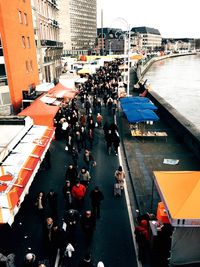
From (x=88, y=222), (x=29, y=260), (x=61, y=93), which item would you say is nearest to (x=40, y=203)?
(x=88, y=222)

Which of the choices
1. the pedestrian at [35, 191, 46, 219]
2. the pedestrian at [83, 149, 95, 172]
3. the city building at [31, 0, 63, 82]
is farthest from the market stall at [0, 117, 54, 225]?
the city building at [31, 0, 63, 82]

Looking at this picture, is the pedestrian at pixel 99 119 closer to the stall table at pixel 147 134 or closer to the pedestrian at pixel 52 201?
the stall table at pixel 147 134

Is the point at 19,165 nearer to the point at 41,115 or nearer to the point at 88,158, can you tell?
the point at 88,158

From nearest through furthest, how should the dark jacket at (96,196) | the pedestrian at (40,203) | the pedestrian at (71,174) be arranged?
the dark jacket at (96,196) → the pedestrian at (40,203) → the pedestrian at (71,174)

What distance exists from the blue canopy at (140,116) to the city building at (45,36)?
2150 cm

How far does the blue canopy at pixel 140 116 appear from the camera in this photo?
676 inches

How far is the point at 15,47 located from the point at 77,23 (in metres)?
165

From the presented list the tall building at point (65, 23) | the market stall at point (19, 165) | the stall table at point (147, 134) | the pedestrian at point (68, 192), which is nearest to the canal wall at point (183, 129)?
the stall table at point (147, 134)

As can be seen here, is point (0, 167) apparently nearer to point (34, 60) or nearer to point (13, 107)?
point (13, 107)

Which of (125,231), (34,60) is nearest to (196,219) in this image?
(125,231)

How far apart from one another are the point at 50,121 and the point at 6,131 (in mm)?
4573

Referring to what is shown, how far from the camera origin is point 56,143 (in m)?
17.3

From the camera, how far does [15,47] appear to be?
25.2m

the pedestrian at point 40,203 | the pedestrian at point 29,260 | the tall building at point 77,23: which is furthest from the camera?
the tall building at point 77,23
